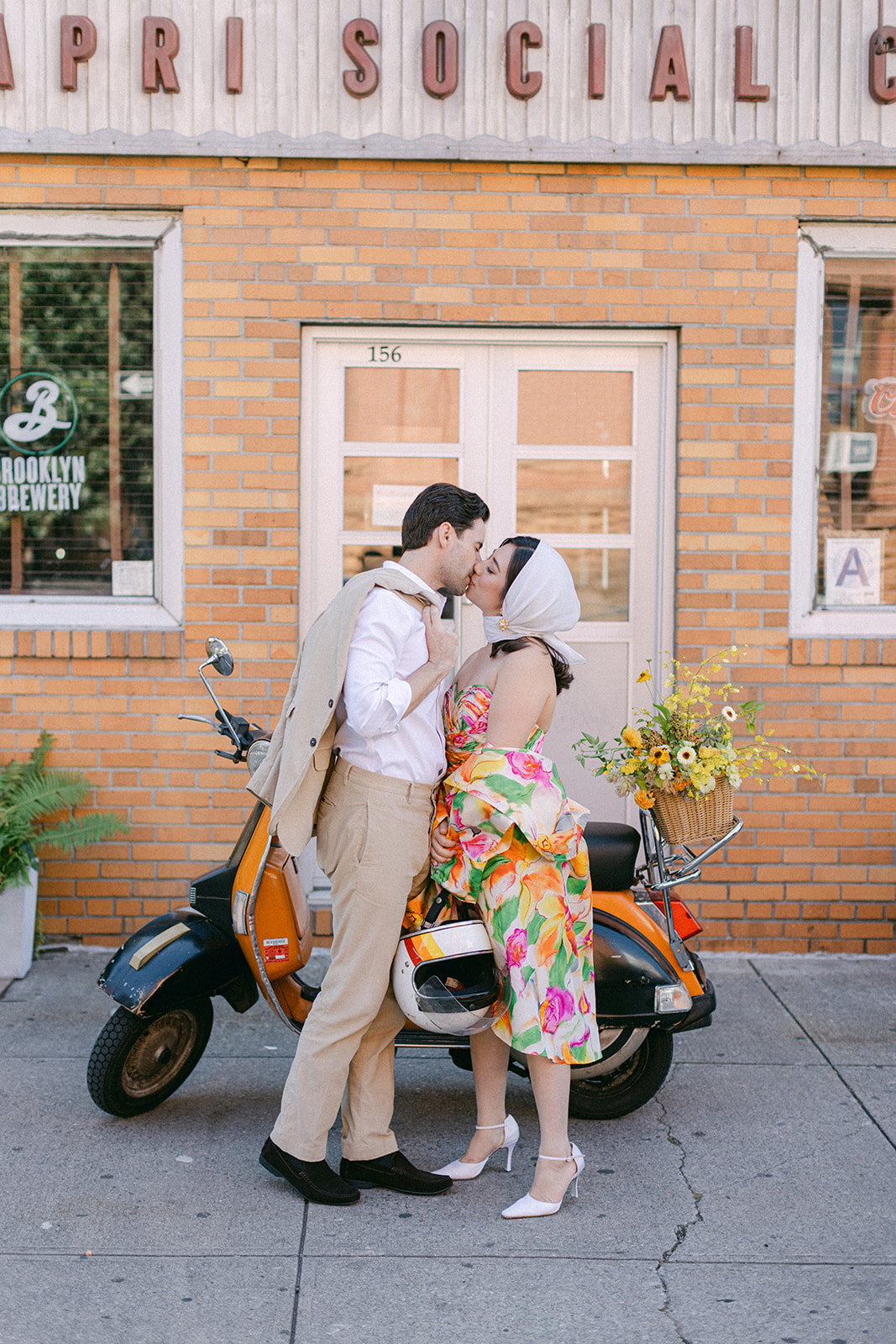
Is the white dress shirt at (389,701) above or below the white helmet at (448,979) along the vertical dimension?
above

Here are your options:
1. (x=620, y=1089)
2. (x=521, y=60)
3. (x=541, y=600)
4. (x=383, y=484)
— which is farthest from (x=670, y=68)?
(x=620, y=1089)

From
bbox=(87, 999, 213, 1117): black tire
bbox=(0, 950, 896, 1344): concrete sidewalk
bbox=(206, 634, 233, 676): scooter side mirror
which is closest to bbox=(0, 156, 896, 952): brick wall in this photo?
bbox=(0, 950, 896, 1344): concrete sidewalk

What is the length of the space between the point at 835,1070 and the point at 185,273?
13.3ft

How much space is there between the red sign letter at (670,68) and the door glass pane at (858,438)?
3.33ft

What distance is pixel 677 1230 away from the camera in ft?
10.8

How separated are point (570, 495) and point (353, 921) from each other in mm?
2783

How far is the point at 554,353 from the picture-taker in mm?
5484

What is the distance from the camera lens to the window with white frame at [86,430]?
17.8 ft

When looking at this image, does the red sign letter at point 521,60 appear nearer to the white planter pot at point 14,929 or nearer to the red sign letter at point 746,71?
the red sign letter at point 746,71

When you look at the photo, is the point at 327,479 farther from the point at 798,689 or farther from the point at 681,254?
the point at 798,689

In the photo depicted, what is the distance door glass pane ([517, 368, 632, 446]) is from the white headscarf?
2.20 meters

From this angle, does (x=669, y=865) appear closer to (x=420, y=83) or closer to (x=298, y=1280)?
(x=298, y=1280)

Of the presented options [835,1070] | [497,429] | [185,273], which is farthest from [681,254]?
[835,1070]

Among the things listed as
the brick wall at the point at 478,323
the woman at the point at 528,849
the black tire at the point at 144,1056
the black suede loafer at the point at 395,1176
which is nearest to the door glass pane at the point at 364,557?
the brick wall at the point at 478,323
